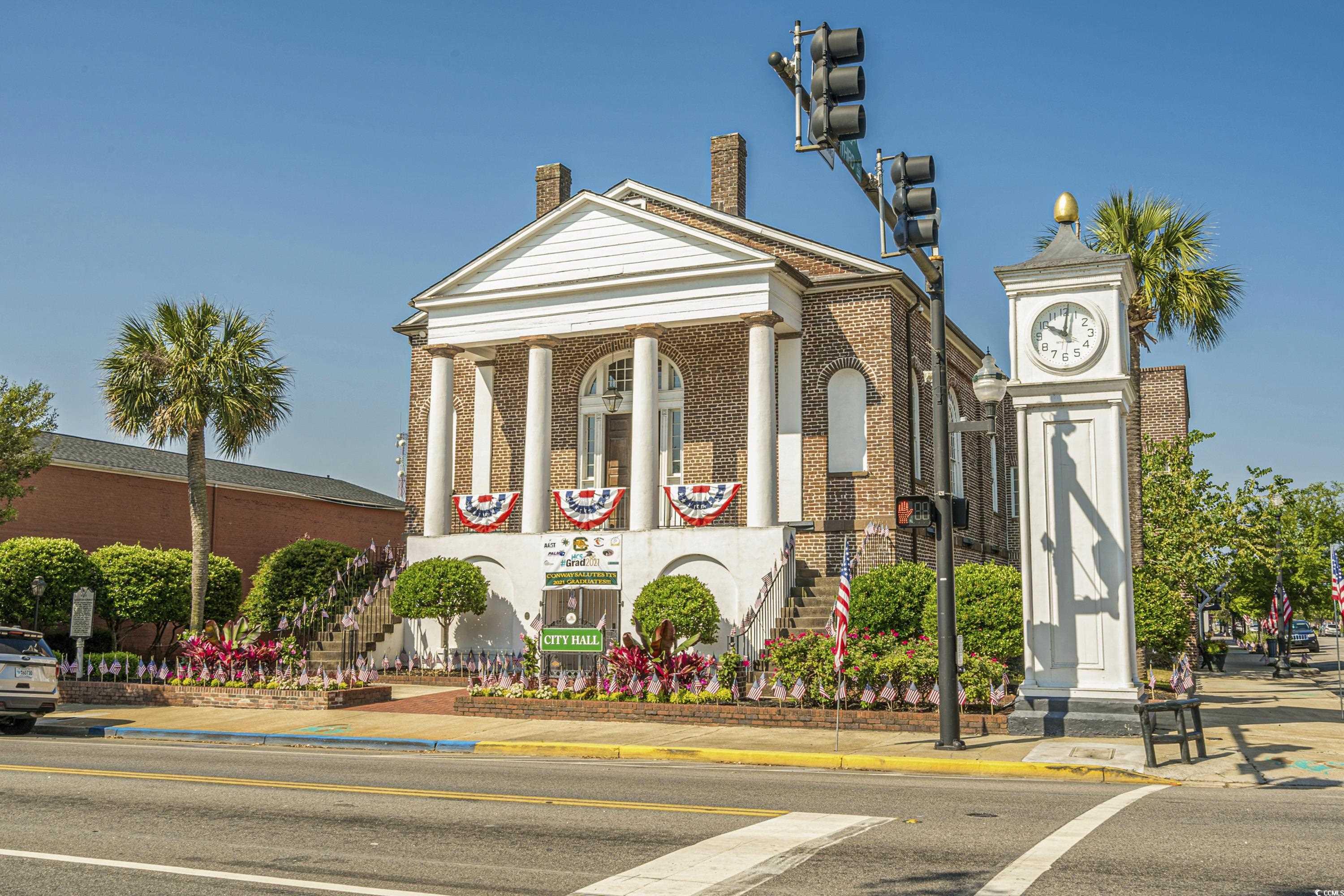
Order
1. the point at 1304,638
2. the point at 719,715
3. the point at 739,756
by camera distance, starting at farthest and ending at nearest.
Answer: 1. the point at 1304,638
2. the point at 719,715
3. the point at 739,756

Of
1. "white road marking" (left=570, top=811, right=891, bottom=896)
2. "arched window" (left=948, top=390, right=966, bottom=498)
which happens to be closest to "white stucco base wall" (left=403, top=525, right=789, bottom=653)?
"arched window" (left=948, top=390, right=966, bottom=498)

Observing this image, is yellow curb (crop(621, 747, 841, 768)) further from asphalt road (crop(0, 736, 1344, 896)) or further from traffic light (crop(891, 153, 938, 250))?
traffic light (crop(891, 153, 938, 250))

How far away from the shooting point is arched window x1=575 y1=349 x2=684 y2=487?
2689 centimetres

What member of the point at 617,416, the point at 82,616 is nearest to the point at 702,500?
the point at 617,416

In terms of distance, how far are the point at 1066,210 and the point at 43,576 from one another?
22.9m

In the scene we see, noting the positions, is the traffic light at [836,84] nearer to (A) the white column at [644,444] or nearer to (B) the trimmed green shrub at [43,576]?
(A) the white column at [644,444]

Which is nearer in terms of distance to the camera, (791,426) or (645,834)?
(645,834)

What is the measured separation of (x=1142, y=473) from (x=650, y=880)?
2820cm

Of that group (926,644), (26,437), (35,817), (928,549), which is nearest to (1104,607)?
(926,644)

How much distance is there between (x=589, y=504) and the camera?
82.0 ft

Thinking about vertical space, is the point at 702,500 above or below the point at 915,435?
below

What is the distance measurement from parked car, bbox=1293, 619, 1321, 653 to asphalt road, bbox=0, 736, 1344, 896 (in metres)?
57.6

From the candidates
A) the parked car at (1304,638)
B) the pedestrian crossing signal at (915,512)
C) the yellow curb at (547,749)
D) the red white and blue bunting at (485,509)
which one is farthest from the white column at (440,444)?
the parked car at (1304,638)

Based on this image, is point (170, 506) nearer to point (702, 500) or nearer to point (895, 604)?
point (702, 500)
